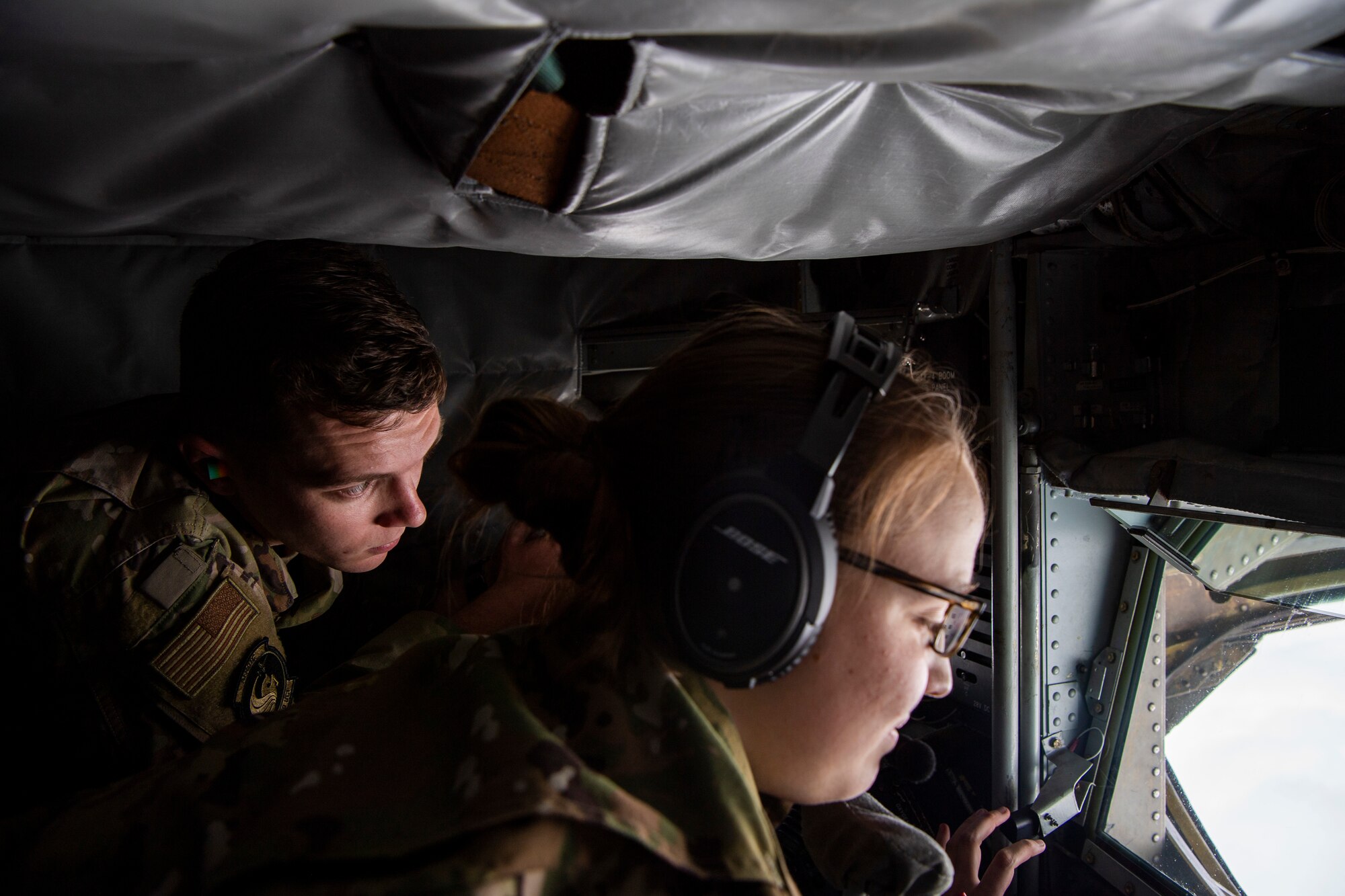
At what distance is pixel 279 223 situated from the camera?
53.9 inches

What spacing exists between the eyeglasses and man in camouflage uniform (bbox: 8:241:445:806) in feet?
3.11

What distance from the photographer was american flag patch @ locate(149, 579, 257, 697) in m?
1.35

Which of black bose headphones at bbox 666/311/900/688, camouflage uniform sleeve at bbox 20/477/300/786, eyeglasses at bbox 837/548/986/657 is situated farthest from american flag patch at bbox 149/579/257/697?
eyeglasses at bbox 837/548/986/657

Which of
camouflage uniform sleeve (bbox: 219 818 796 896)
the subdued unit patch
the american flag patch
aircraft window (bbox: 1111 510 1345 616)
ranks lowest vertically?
the american flag patch

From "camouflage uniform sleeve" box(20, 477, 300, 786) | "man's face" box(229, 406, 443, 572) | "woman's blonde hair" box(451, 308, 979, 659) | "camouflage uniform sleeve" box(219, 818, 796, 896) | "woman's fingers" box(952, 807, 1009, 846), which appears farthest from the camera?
"woman's fingers" box(952, 807, 1009, 846)

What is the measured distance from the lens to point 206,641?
139cm

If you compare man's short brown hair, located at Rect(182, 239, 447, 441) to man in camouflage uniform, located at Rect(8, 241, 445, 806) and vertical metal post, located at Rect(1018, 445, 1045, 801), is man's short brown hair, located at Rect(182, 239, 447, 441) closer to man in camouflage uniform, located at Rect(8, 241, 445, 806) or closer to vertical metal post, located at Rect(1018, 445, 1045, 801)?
man in camouflage uniform, located at Rect(8, 241, 445, 806)

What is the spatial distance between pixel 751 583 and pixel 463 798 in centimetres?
35

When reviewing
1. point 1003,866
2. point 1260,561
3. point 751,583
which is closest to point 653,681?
point 751,583

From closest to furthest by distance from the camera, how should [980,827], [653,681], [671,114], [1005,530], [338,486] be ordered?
[653,681], [671,114], [338,486], [980,827], [1005,530]

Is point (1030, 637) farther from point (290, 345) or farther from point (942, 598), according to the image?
point (290, 345)

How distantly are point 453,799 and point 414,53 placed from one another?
0.81m

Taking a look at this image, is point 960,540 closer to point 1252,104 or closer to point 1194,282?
point 1252,104

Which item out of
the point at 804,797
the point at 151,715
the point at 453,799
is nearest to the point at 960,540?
the point at 804,797
